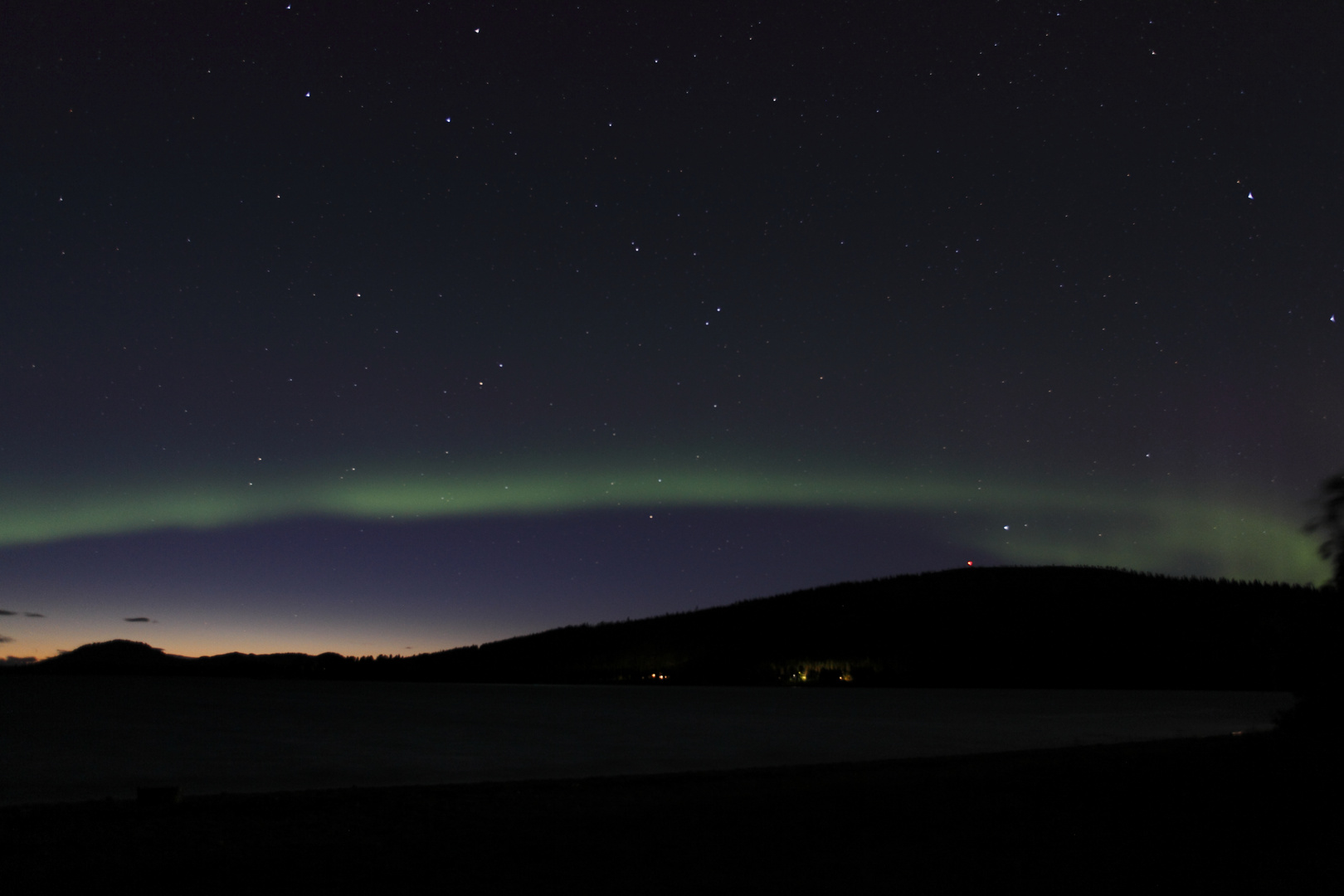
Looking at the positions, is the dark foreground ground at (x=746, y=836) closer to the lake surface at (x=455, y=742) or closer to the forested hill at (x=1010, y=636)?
the lake surface at (x=455, y=742)

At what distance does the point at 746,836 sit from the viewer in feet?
33.8

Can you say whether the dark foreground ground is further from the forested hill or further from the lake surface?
the forested hill

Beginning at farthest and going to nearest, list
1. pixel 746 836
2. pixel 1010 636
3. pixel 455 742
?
pixel 1010 636, pixel 455 742, pixel 746 836

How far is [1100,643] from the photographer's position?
511 feet

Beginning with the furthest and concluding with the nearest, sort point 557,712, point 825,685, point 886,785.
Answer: point 825,685 < point 557,712 < point 886,785

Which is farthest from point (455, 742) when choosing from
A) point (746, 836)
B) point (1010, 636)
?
point (1010, 636)

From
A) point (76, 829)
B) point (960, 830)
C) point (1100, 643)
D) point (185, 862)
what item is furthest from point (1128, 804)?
point (1100, 643)

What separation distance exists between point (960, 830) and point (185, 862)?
285 inches

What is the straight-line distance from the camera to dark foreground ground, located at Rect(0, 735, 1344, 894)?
818 centimetres

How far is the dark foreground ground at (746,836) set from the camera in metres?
→ 8.18

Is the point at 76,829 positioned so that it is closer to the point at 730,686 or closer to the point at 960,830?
the point at 960,830

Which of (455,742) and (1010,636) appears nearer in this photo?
(455,742)

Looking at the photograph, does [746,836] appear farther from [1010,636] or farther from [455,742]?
[1010,636]

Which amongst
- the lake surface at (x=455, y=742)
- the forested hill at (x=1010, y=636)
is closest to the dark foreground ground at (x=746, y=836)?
the lake surface at (x=455, y=742)
